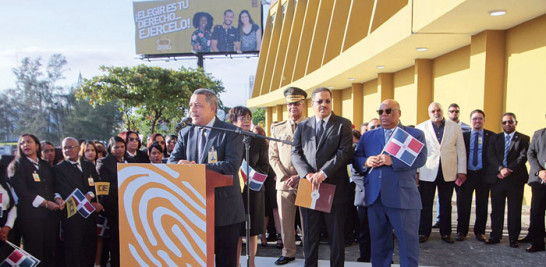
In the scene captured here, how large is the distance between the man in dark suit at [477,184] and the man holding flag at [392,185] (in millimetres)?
2392

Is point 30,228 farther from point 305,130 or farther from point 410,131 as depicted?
point 410,131

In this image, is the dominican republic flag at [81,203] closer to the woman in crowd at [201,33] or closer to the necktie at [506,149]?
the necktie at [506,149]

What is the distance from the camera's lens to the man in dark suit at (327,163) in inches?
149

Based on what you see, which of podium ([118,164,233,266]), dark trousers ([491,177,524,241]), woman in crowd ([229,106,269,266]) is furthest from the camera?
dark trousers ([491,177,524,241])

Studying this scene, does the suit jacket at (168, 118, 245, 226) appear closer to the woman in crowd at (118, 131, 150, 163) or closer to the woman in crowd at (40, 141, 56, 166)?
the woman in crowd at (118, 131, 150, 163)

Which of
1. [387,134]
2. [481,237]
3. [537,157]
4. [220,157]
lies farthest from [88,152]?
[537,157]

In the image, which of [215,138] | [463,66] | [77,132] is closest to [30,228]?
[215,138]

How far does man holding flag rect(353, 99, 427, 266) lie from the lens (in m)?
3.57

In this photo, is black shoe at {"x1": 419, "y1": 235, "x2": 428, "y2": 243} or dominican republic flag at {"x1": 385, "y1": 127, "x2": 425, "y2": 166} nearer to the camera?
dominican republic flag at {"x1": 385, "y1": 127, "x2": 425, "y2": 166}

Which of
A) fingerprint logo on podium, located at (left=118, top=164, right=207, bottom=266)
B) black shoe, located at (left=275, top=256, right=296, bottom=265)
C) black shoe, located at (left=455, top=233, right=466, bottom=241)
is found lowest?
black shoe, located at (left=455, top=233, right=466, bottom=241)

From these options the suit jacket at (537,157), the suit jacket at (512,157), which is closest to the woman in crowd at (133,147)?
the suit jacket at (512,157)

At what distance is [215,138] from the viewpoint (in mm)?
2971

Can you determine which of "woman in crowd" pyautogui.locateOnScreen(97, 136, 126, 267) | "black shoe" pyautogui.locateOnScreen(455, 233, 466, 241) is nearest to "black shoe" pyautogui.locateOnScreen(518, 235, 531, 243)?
"black shoe" pyautogui.locateOnScreen(455, 233, 466, 241)

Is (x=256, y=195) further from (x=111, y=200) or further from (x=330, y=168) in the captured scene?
(x=111, y=200)
